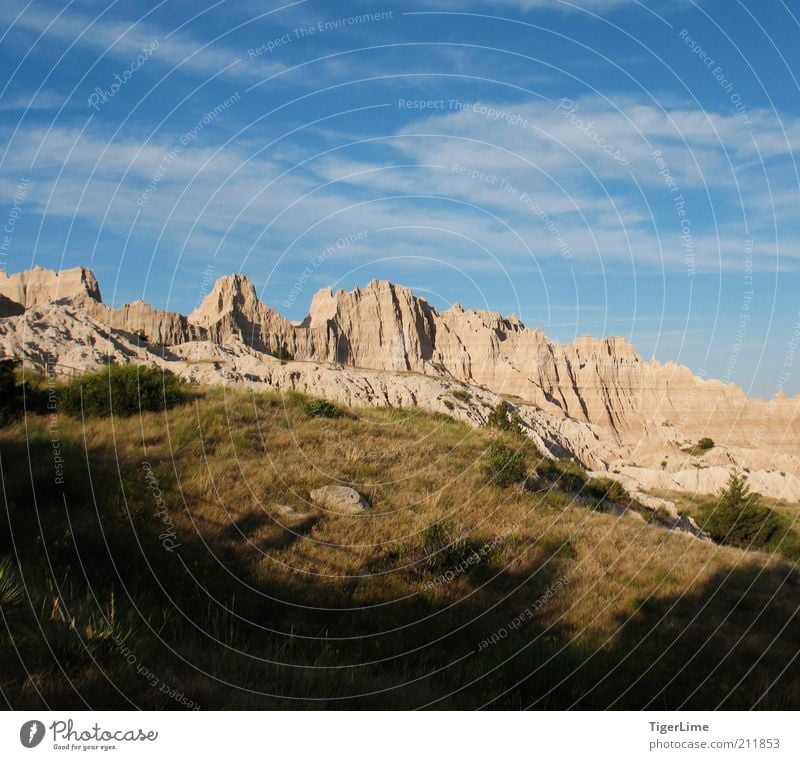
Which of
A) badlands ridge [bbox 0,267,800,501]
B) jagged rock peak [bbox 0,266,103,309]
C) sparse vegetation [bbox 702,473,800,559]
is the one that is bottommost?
sparse vegetation [bbox 702,473,800,559]

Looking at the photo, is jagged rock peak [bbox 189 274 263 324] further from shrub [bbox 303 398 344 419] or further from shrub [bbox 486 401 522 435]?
shrub [bbox 303 398 344 419]

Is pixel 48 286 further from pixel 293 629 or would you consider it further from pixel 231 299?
pixel 293 629

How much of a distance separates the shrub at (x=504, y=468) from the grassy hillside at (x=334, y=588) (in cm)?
28

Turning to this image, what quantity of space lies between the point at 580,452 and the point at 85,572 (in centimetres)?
9011

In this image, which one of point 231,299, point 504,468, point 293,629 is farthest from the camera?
→ point 231,299

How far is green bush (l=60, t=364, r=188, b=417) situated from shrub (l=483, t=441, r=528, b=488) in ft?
28.8

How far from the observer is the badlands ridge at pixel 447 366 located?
6253 centimetres

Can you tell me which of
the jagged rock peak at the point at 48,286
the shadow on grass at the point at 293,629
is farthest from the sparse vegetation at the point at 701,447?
the jagged rock peak at the point at 48,286

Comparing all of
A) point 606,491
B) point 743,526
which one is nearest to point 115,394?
point 606,491

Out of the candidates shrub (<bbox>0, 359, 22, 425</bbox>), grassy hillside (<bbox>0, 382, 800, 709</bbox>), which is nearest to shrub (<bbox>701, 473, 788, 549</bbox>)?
grassy hillside (<bbox>0, 382, 800, 709</bbox>)

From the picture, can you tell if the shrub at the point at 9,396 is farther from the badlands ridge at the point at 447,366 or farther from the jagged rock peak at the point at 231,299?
the jagged rock peak at the point at 231,299

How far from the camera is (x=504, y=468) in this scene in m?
15.9

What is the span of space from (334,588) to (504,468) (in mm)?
8133

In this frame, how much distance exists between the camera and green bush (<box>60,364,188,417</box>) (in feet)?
49.9
